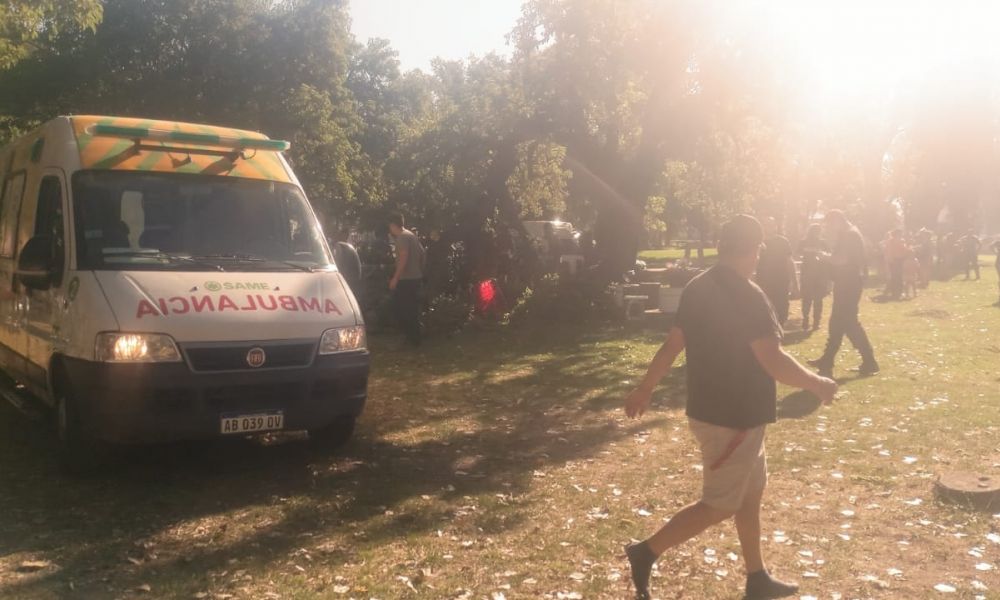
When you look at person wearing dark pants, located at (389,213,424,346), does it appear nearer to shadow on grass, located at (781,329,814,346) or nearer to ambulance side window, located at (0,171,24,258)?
ambulance side window, located at (0,171,24,258)

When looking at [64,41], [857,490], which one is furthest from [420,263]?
[64,41]

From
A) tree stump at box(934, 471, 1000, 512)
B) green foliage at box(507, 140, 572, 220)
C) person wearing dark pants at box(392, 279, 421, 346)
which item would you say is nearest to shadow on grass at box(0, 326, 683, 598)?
tree stump at box(934, 471, 1000, 512)

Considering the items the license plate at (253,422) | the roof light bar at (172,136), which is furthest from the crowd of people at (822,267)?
the license plate at (253,422)

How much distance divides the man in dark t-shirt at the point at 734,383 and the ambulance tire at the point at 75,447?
4311 mm

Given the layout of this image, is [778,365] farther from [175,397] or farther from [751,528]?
[175,397]

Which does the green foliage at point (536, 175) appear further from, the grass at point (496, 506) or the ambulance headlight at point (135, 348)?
the ambulance headlight at point (135, 348)

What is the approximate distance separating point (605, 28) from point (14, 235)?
12556 mm

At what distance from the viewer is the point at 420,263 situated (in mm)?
14641

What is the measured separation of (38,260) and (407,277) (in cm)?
740

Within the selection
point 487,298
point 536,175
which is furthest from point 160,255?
point 536,175

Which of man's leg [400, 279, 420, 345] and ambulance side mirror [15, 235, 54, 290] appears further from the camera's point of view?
man's leg [400, 279, 420, 345]

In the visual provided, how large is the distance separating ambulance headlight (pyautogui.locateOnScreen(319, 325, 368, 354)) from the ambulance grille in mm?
109

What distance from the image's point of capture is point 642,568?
5094mm

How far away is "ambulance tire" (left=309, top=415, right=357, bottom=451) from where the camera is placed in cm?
822
